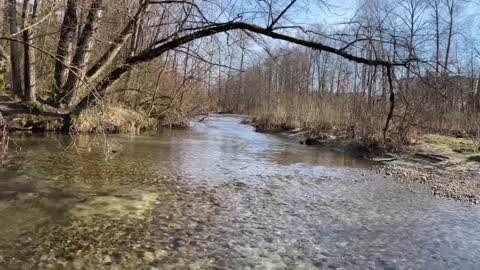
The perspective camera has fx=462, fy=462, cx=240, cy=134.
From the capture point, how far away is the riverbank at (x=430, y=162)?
10.4 metres

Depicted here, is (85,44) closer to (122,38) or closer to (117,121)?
(122,38)

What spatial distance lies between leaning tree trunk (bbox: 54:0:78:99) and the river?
3513mm

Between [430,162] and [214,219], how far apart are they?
971 cm

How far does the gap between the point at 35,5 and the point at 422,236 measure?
12707 millimetres

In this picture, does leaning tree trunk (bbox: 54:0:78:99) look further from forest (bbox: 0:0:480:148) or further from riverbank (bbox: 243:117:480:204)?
riverbank (bbox: 243:117:480:204)

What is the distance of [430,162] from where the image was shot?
14.1 meters

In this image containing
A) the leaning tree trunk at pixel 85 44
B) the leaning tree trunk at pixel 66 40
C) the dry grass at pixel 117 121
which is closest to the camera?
the leaning tree trunk at pixel 66 40

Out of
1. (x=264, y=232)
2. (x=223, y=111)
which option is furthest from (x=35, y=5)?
(x=223, y=111)

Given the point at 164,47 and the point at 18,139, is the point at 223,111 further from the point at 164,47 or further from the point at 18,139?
the point at 164,47

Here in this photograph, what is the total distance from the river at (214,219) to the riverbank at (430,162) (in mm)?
894

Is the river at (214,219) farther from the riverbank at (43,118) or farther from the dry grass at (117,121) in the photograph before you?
the dry grass at (117,121)

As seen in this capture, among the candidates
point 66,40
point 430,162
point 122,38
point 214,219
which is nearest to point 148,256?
point 214,219

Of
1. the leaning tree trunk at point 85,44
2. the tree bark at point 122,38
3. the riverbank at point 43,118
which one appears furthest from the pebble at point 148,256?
the riverbank at point 43,118

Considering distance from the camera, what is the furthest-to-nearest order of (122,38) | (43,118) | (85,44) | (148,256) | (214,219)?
(43,118)
(85,44)
(122,38)
(214,219)
(148,256)
